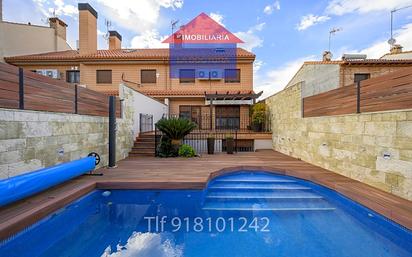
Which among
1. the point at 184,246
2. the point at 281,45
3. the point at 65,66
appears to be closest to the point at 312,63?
the point at 281,45

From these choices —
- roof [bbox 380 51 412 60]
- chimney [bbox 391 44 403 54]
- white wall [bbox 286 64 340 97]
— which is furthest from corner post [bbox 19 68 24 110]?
chimney [bbox 391 44 403 54]

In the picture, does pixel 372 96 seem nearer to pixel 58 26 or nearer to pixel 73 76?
pixel 73 76

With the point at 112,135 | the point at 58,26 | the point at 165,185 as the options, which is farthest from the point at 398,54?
the point at 58,26

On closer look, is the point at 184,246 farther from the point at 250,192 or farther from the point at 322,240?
the point at 250,192

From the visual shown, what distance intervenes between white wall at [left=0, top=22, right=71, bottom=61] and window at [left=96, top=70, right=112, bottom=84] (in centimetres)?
596

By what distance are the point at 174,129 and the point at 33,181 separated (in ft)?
18.0

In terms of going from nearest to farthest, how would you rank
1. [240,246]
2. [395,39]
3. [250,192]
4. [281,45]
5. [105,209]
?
[240,246] → [105,209] → [250,192] → [281,45] → [395,39]

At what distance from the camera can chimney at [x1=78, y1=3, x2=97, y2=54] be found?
52.9ft

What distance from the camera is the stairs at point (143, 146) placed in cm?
879

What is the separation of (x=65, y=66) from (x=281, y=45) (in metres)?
16.3

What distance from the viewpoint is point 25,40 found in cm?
1644

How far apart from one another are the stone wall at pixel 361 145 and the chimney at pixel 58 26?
67.9 ft

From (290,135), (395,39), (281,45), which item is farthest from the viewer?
(395,39)

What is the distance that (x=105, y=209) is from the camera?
425 cm
